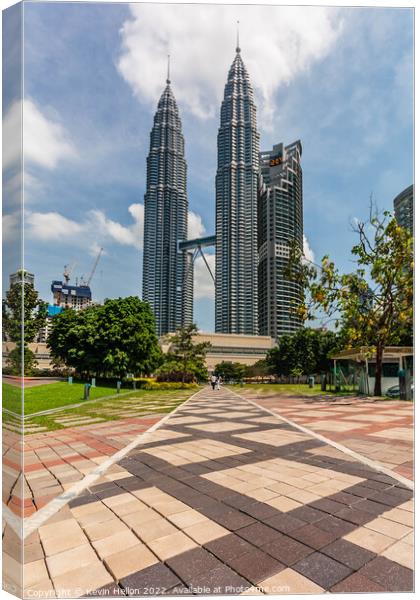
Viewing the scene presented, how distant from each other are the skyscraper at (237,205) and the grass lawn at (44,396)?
8.45 ft

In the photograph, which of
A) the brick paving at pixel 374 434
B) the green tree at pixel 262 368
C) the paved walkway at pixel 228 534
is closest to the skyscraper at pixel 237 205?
the brick paving at pixel 374 434

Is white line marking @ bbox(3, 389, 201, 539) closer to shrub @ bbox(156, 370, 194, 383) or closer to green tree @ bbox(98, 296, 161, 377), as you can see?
green tree @ bbox(98, 296, 161, 377)

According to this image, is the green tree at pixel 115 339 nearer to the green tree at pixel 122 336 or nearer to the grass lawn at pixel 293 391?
the green tree at pixel 122 336

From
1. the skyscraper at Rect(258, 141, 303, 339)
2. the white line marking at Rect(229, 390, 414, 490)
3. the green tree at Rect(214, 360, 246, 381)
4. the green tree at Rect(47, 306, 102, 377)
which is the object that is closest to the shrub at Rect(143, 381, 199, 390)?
the green tree at Rect(47, 306, 102, 377)

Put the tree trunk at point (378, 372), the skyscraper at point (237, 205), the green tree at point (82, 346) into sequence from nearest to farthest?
the skyscraper at point (237, 205) < the tree trunk at point (378, 372) < the green tree at point (82, 346)

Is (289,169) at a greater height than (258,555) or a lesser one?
greater

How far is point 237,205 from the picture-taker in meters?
4.96

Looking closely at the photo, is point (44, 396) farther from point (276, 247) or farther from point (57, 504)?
point (276, 247)

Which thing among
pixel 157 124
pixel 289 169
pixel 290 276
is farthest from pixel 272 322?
pixel 157 124

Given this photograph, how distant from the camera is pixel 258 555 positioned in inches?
85.3

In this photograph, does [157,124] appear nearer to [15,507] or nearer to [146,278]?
[146,278]

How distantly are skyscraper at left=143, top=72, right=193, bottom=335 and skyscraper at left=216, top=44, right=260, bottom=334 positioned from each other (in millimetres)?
452

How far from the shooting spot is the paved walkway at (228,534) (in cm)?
194

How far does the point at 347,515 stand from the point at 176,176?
341cm
